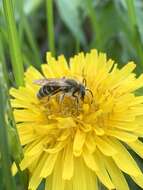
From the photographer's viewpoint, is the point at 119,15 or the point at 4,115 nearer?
the point at 4,115

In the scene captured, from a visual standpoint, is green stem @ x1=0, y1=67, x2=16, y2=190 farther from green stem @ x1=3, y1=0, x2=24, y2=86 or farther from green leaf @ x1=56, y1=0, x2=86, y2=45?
green leaf @ x1=56, y1=0, x2=86, y2=45

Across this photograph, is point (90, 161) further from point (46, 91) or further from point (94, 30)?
point (94, 30)

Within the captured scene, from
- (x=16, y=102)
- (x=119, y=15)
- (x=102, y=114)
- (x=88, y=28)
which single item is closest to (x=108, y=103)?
(x=102, y=114)

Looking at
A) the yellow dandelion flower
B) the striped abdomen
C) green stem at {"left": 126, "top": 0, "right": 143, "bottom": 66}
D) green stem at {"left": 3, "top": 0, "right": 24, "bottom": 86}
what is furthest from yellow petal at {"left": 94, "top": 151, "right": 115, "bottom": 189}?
green stem at {"left": 126, "top": 0, "right": 143, "bottom": 66}

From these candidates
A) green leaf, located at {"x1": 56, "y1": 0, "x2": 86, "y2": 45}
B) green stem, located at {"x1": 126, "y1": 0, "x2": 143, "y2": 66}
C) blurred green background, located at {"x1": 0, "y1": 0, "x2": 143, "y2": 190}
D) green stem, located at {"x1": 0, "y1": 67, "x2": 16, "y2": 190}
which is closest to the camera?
green stem, located at {"x1": 0, "y1": 67, "x2": 16, "y2": 190}

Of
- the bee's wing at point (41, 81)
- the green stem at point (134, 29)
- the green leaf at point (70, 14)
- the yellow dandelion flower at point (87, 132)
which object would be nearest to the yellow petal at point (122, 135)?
the yellow dandelion flower at point (87, 132)

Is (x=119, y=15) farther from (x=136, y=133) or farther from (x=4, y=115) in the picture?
(x=4, y=115)
